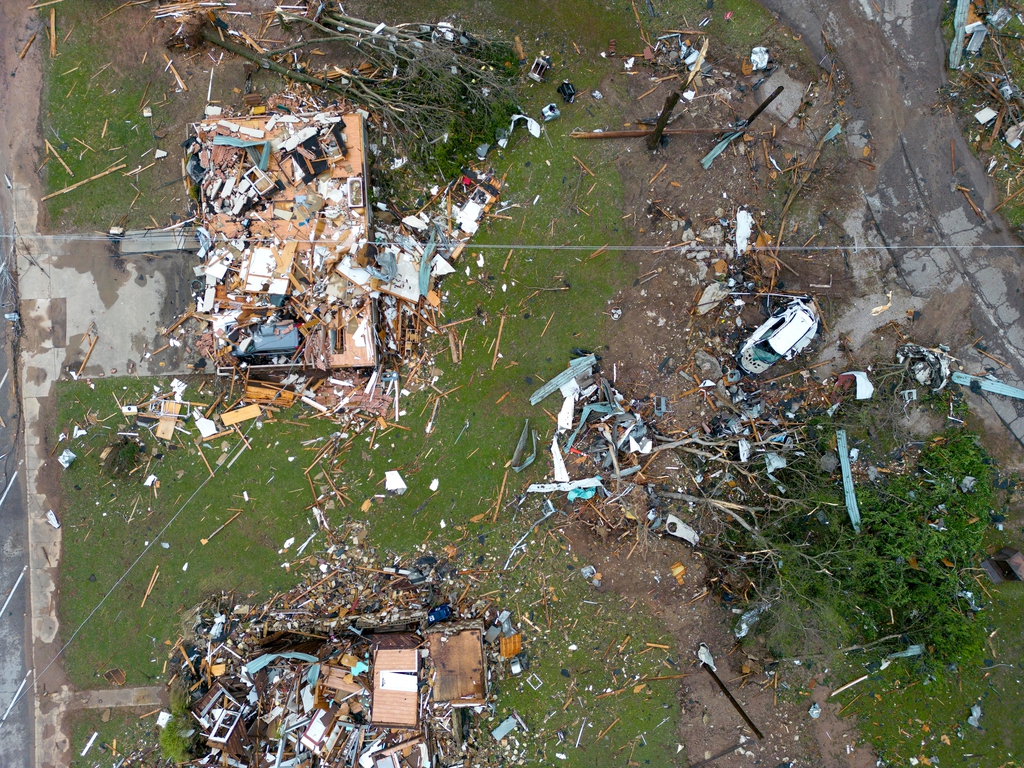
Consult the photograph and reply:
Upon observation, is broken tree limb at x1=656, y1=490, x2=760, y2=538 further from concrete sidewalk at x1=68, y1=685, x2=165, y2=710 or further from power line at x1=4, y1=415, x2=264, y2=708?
A: concrete sidewalk at x1=68, y1=685, x2=165, y2=710

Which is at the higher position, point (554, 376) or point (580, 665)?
point (554, 376)

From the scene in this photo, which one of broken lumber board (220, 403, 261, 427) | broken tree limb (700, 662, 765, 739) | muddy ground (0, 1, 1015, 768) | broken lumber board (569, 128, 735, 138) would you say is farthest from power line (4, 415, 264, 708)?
broken tree limb (700, 662, 765, 739)

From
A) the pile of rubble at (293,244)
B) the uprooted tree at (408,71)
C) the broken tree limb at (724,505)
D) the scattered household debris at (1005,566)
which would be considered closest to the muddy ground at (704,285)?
the broken tree limb at (724,505)

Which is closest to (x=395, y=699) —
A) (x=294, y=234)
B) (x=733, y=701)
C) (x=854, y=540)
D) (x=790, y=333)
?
(x=733, y=701)

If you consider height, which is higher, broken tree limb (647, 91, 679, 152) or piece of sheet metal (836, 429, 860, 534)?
broken tree limb (647, 91, 679, 152)

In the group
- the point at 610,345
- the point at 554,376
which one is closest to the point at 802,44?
the point at 610,345

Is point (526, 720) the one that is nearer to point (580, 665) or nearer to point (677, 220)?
point (580, 665)

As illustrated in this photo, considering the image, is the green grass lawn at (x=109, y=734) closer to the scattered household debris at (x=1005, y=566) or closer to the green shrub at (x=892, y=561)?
the green shrub at (x=892, y=561)
